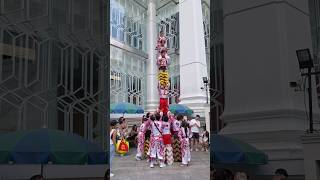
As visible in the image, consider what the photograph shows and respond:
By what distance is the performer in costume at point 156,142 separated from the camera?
4.79m

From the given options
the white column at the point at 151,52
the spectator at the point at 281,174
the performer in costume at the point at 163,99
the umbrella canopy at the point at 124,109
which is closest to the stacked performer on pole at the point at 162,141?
the performer in costume at the point at 163,99

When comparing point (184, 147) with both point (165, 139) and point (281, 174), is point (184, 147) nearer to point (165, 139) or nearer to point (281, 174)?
point (165, 139)

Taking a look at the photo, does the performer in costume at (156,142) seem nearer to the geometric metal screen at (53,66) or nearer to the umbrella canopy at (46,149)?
the geometric metal screen at (53,66)

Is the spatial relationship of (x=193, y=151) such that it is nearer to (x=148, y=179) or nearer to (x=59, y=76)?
(x=148, y=179)

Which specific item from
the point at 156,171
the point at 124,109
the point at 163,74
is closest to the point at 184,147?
the point at 156,171

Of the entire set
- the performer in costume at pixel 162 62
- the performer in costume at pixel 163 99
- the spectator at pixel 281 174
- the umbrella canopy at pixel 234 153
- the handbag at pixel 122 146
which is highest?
the performer in costume at pixel 162 62

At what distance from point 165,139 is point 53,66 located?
1634mm

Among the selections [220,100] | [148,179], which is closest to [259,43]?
[220,100]

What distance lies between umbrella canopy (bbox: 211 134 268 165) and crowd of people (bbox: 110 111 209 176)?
93.6 inches

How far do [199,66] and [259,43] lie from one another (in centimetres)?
585

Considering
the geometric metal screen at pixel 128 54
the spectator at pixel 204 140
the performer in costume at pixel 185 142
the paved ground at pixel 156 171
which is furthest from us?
the geometric metal screen at pixel 128 54

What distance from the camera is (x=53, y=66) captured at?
3.91 metres

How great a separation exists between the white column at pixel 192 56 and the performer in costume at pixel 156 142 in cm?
255

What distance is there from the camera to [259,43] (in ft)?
7.79
